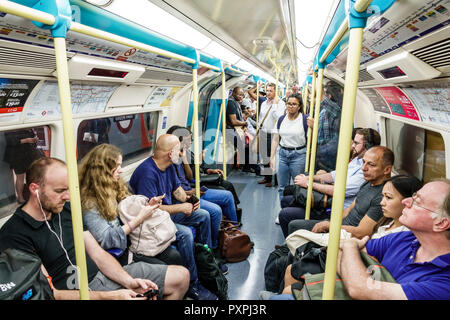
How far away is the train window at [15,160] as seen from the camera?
2219 mm

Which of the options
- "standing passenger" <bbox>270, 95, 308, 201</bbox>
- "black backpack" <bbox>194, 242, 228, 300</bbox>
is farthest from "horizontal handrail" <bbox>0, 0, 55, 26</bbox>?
"standing passenger" <bbox>270, 95, 308, 201</bbox>

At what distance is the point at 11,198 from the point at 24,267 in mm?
1071

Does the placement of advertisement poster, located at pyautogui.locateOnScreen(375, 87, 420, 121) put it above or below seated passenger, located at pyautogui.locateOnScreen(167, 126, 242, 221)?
above

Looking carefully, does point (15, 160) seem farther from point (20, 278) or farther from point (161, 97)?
point (161, 97)

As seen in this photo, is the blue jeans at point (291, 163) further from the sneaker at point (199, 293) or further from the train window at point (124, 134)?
the sneaker at point (199, 293)

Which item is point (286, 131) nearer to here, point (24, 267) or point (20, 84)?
point (20, 84)

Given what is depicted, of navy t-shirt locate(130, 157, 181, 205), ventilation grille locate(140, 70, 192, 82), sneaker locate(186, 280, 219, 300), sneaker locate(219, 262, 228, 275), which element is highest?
ventilation grille locate(140, 70, 192, 82)

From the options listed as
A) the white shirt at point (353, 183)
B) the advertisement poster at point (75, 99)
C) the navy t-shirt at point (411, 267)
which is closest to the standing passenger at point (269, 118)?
the white shirt at point (353, 183)

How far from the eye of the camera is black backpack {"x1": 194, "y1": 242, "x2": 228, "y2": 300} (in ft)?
9.12

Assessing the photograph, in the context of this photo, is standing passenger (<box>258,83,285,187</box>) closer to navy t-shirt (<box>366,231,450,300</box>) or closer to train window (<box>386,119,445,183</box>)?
train window (<box>386,119,445,183</box>)

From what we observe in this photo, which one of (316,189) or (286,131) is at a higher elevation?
(286,131)

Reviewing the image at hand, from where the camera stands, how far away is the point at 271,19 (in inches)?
140

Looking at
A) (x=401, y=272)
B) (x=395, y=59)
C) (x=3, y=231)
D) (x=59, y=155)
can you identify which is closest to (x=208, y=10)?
(x=395, y=59)

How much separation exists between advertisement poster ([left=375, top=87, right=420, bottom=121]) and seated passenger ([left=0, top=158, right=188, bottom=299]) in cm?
265
